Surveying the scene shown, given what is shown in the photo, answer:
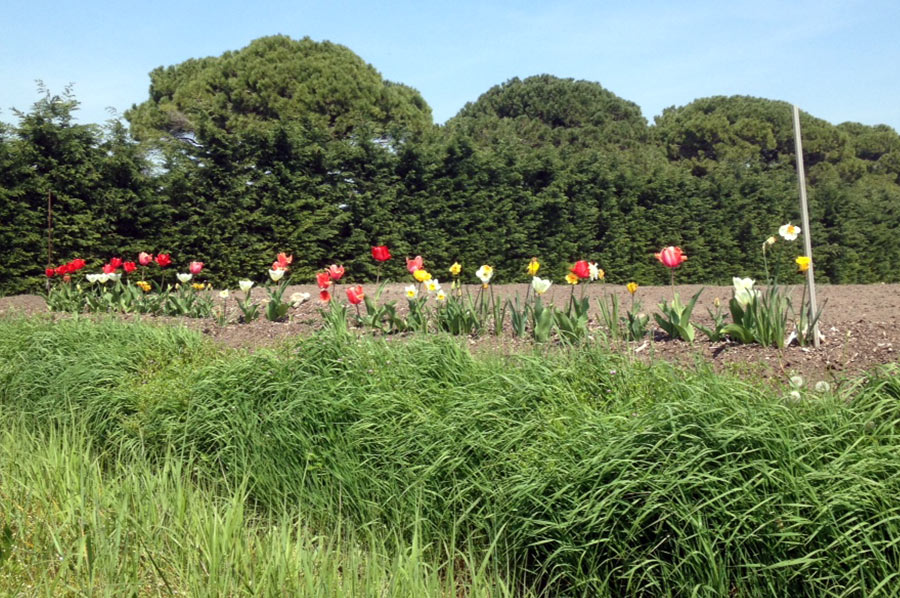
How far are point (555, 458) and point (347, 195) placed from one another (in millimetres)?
8020

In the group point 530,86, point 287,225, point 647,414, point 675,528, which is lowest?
point 675,528

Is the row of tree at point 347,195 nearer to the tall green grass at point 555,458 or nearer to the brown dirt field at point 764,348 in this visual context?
the brown dirt field at point 764,348

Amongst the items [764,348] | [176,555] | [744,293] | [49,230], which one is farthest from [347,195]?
[176,555]

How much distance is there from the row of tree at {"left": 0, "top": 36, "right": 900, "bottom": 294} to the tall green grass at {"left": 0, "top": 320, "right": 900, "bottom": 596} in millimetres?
4627

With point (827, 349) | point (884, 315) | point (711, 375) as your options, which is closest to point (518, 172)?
point (884, 315)

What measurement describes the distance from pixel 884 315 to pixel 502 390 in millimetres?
3197

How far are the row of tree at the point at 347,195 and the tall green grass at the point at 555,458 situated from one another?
4627 millimetres

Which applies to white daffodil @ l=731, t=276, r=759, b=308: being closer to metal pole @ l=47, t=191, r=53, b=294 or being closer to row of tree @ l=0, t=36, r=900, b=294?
row of tree @ l=0, t=36, r=900, b=294

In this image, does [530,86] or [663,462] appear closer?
[663,462]

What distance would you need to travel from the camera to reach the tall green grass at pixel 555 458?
76.7 inches

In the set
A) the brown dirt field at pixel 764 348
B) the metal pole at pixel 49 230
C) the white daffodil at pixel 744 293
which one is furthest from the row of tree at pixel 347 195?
the white daffodil at pixel 744 293

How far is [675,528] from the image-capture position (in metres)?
1.94

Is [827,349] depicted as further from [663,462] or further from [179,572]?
[179,572]

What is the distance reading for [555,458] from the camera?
2303 mm
